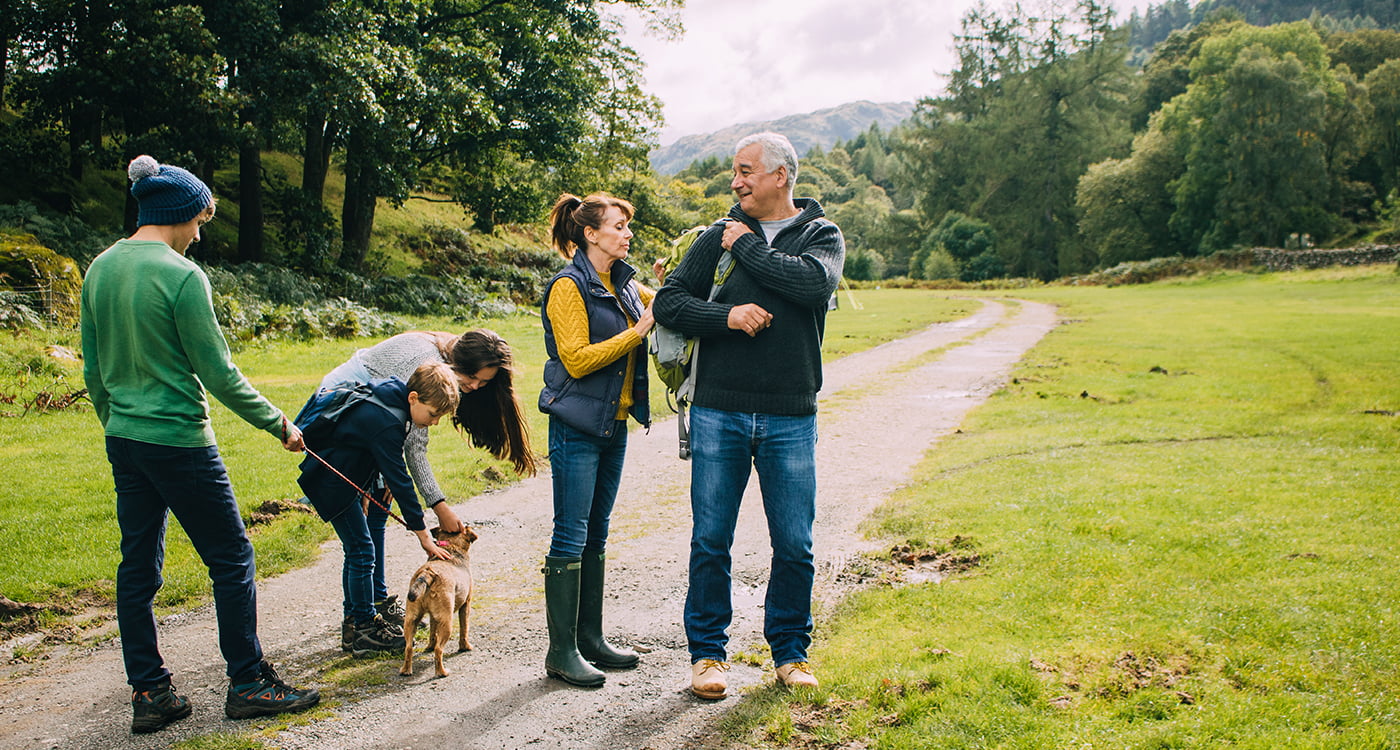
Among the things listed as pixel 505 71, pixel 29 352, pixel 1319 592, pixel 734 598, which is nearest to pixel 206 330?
pixel 734 598

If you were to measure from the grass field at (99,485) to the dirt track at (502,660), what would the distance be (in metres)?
0.50

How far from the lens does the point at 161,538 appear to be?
4062 millimetres

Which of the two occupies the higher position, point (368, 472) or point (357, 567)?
point (368, 472)

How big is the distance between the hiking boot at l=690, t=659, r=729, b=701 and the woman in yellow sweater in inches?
19.7

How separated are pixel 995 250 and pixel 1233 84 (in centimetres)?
2749

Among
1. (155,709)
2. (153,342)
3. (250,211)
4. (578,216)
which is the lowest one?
(155,709)

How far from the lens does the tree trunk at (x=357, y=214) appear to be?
25922mm

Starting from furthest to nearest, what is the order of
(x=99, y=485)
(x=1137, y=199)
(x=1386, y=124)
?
(x=1137, y=199)
(x=1386, y=124)
(x=99, y=485)

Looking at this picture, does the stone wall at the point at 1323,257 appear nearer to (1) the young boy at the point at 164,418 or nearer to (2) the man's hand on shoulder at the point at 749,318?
(2) the man's hand on shoulder at the point at 749,318

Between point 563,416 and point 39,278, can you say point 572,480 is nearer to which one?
point 563,416

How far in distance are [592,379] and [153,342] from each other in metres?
1.92

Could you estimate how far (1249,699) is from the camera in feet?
13.6

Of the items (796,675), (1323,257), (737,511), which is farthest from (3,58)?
(1323,257)

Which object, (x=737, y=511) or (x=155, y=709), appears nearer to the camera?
(x=155, y=709)
